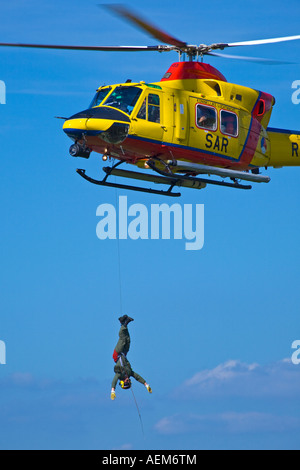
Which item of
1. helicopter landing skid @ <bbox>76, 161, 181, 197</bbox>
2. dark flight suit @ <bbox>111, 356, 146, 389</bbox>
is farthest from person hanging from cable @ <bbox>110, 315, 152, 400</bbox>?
helicopter landing skid @ <bbox>76, 161, 181, 197</bbox>

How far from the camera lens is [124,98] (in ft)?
121

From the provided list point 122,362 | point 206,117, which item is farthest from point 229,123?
point 122,362

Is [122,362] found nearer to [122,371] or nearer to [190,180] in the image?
[122,371]

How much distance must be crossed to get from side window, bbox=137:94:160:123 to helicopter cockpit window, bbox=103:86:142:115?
0.30m

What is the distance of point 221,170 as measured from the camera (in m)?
38.7

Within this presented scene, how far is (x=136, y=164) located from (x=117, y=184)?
3.47ft

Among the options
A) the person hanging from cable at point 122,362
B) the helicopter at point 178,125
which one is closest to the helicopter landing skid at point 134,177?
the helicopter at point 178,125

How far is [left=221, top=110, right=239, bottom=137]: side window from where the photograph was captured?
39.0m

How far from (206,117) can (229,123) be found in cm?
109

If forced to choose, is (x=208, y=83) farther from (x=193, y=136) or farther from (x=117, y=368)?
(x=117, y=368)

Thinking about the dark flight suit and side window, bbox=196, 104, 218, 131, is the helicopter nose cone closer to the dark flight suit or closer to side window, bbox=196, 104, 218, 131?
side window, bbox=196, 104, 218, 131

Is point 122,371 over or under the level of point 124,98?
under

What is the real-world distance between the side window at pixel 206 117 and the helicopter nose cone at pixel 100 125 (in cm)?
279

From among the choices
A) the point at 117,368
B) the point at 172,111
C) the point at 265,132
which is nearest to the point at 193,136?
the point at 172,111
